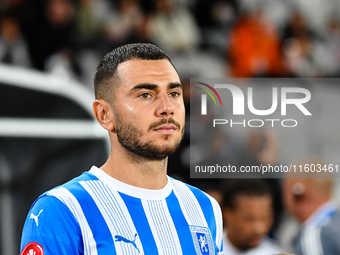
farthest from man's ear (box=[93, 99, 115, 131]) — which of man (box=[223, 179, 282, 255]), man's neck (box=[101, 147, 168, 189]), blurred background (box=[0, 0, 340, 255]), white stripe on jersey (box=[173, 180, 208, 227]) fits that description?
blurred background (box=[0, 0, 340, 255])

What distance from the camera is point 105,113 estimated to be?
2178 millimetres

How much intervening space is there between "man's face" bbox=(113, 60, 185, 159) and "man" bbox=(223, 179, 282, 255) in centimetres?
176

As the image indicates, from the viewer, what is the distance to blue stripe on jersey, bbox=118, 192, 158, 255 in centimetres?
201

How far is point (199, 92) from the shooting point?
21.4 feet

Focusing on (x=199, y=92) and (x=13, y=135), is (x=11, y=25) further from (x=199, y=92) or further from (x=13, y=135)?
(x=199, y=92)

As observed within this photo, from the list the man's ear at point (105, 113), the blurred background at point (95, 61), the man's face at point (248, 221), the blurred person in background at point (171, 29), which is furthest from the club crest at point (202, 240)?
the blurred person in background at point (171, 29)

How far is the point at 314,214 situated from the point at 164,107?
235cm

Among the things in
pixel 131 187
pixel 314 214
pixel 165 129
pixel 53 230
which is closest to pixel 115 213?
pixel 131 187

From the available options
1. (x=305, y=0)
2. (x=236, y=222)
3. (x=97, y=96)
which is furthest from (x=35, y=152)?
(x=305, y=0)

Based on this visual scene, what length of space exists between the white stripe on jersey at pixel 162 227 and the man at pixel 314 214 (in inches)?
62.2

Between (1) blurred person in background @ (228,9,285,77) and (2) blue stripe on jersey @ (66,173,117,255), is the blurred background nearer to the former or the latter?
(1) blurred person in background @ (228,9,285,77)

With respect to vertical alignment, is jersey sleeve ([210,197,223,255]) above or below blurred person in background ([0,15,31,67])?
below

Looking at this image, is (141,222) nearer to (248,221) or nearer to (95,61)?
(248,221)

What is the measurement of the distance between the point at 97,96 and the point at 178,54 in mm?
6866
